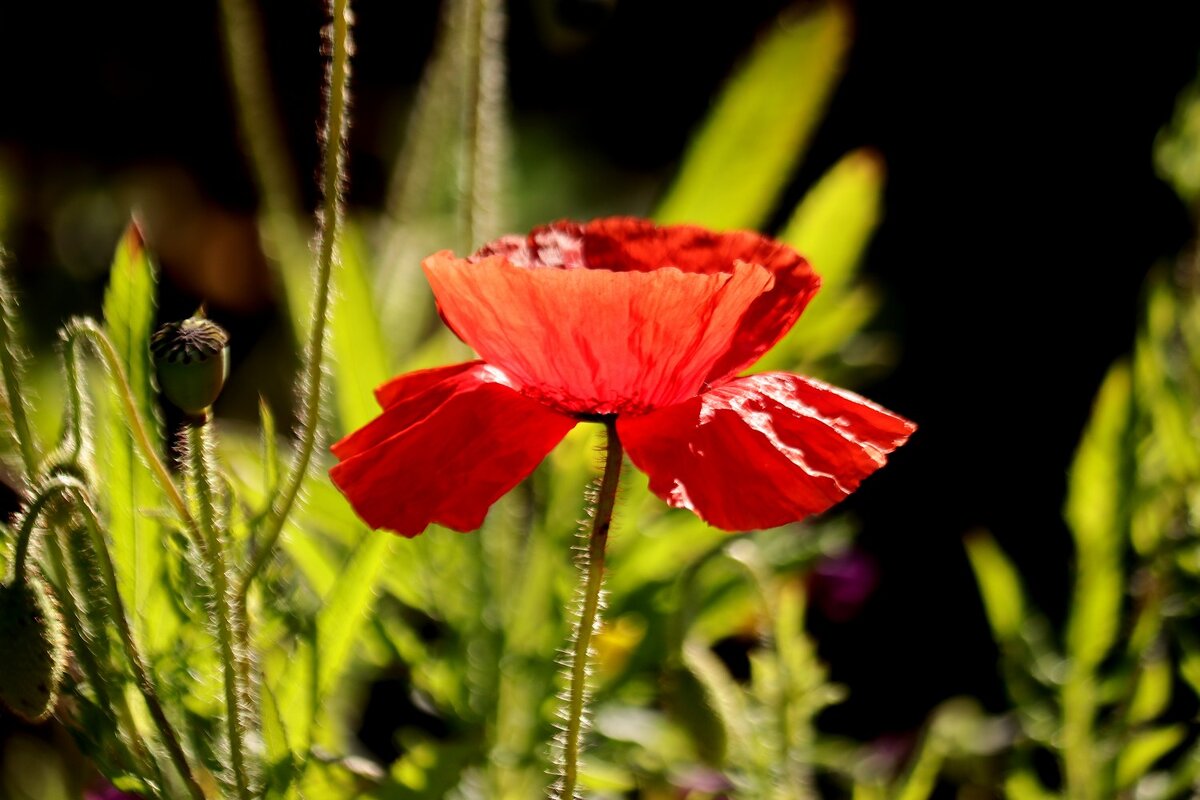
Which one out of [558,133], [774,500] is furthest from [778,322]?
[558,133]

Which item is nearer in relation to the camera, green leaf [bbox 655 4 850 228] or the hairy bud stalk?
the hairy bud stalk

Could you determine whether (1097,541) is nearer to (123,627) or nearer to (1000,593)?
(1000,593)

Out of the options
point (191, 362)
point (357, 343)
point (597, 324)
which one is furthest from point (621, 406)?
point (357, 343)

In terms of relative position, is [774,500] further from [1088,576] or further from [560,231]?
[1088,576]

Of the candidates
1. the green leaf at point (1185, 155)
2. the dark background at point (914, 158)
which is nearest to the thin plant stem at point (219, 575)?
the green leaf at point (1185, 155)

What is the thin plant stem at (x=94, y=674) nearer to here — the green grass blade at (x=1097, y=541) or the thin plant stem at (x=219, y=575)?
the thin plant stem at (x=219, y=575)

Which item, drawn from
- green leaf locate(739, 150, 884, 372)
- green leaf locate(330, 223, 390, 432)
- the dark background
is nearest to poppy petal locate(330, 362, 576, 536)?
green leaf locate(330, 223, 390, 432)

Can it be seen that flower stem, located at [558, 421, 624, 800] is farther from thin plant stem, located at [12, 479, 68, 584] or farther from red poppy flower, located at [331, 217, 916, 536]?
thin plant stem, located at [12, 479, 68, 584]
